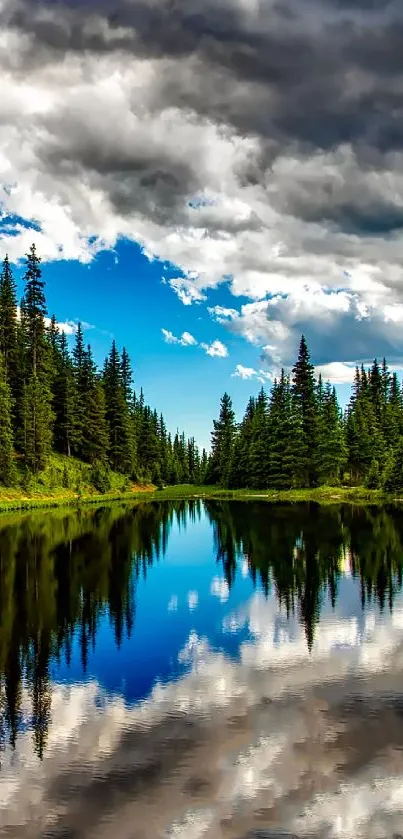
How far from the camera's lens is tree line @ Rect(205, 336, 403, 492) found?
85.2m

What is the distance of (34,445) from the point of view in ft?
248

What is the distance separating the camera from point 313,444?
285ft

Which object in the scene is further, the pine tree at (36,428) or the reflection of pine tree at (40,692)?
the pine tree at (36,428)

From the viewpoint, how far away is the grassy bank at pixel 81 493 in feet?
229

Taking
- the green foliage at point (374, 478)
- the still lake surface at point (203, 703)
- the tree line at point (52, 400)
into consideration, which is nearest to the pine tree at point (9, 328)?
the tree line at point (52, 400)

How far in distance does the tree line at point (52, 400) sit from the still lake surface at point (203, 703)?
45.3 metres

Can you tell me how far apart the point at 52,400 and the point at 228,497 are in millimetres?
29340

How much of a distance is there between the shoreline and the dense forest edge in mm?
219

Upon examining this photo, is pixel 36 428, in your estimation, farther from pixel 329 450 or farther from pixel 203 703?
pixel 203 703

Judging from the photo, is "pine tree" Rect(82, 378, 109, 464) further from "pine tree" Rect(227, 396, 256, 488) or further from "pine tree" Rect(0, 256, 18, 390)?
"pine tree" Rect(227, 396, 256, 488)

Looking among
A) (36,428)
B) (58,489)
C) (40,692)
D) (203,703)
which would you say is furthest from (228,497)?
(203,703)

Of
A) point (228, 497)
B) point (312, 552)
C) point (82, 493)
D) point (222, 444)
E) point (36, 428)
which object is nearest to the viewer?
point (312, 552)

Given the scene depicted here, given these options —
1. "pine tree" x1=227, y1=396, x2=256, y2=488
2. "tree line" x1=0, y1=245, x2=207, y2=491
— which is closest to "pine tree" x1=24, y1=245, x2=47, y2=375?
"tree line" x1=0, y1=245, x2=207, y2=491

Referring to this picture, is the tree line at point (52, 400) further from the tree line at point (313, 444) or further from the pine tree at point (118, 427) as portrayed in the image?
the tree line at point (313, 444)
